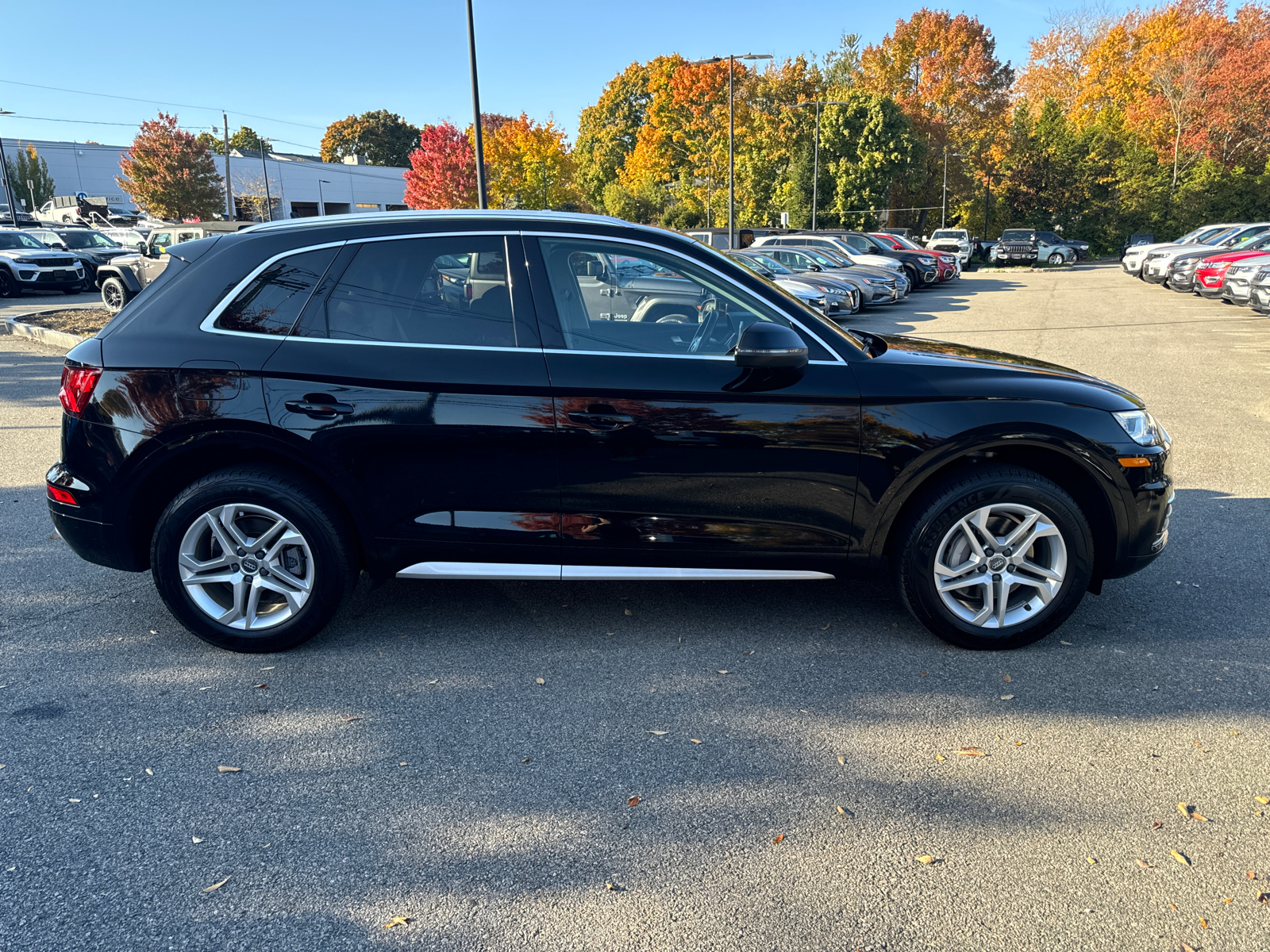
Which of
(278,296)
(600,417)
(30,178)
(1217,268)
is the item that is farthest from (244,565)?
(30,178)

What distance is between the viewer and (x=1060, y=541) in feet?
12.7

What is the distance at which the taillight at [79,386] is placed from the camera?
386 cm

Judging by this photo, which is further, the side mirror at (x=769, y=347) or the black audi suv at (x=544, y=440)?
the black audi suv at (x=544, y=440)

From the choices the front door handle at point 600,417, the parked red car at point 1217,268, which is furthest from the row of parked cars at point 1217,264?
the front door handle at point 600,417

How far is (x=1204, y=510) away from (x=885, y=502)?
10.9 ft

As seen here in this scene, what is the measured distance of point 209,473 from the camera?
156 inches

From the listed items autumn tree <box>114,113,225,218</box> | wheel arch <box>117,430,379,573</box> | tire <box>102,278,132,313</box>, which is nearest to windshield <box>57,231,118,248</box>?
tire <box>102,278,132,313</box>

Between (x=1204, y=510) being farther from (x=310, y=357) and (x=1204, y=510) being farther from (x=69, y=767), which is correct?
(x=69, y=767)

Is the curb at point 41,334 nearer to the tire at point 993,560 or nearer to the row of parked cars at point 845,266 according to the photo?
the row of parked cars at point 845,266

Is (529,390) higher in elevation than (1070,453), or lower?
higher

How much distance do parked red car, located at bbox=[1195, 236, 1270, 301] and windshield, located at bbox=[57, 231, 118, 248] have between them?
30.1 metres

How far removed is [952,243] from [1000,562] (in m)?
38.0

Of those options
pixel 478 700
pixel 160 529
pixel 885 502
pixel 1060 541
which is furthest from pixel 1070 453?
pixel 160 529

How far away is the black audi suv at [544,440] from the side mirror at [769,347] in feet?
0.30
